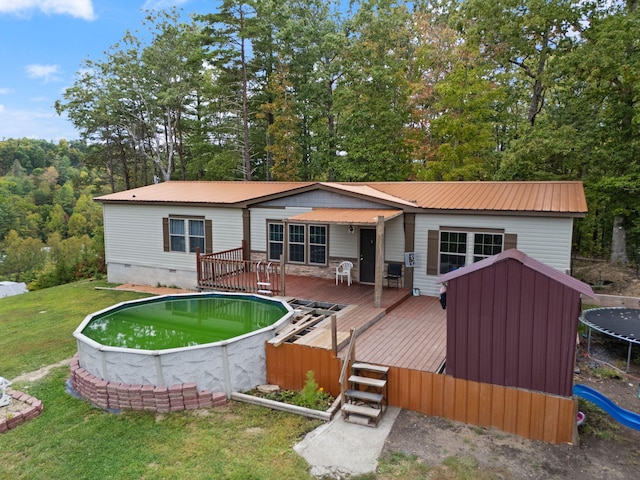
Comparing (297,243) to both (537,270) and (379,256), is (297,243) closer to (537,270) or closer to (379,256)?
(379,256)

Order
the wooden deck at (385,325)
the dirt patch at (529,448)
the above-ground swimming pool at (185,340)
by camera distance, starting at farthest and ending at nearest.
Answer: the wooden deck at (385,325) < the above-ground swimming pool at (185,340) < the dirt patch at (529,448)

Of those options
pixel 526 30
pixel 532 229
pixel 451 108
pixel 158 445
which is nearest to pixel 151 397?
pixel 158 445

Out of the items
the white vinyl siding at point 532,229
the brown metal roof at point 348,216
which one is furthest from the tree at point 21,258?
the white vinyl siding at point 532,229

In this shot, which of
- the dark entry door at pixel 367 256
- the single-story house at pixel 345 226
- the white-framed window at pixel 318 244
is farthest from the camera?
the white-framed window at pixel 318 244

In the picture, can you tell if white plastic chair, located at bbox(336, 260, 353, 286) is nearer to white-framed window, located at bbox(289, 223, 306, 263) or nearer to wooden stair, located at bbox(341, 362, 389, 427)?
white-framed window, located at bbox(289, 223, 306, 263)

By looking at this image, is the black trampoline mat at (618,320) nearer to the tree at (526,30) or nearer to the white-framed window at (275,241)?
the white-framed window at (275,241)

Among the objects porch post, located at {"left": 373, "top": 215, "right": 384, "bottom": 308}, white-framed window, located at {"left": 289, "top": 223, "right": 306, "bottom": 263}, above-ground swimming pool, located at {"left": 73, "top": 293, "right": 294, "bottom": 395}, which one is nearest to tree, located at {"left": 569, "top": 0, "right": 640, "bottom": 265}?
porch post, located at {"left": 373, "top": 215, "right": 384, "bottom": 308}
